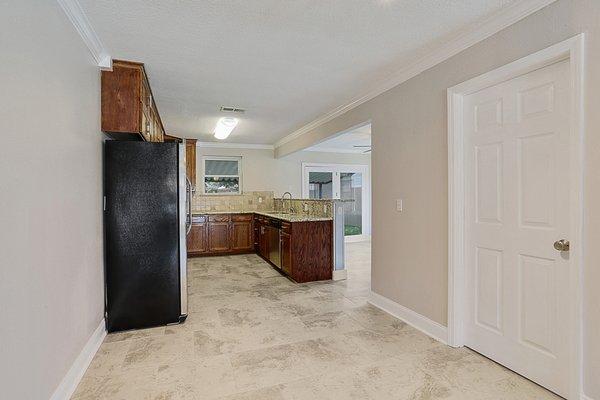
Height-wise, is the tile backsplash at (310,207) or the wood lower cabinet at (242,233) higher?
the tile backsplash at (310,207)

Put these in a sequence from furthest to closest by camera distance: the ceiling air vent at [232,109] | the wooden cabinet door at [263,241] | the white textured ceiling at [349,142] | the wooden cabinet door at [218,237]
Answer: the wooden cabinet door at [218,237], the white textured ceiling at [349,142], the wooden cabinet door at [263,241], the ceiling air vent at [232,109]

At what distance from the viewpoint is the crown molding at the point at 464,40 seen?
2.02m

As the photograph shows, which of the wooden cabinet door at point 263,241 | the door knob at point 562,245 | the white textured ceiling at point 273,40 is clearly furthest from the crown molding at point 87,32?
the wooden cabinet door at point 263,241

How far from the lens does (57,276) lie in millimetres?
1897

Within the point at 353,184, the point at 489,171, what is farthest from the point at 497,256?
the point at 353,184

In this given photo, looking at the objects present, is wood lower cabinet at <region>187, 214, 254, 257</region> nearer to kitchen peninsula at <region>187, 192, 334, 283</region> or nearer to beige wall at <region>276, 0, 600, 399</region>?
kitchen peninsula at <region>187, 192, 334, 283</region>

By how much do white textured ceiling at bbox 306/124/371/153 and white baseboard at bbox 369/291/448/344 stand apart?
2996mm

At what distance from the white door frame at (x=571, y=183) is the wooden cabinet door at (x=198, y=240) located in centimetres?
492

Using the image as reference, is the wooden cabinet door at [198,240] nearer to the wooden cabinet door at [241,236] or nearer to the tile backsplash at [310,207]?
the wooden cabinet door at [241,236]

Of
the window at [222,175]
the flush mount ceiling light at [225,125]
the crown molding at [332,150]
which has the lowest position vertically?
the window at [222,175]

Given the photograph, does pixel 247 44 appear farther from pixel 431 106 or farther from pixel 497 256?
pixel 497 256

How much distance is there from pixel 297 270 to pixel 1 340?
3427 mm

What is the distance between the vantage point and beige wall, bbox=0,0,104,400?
1.41 m

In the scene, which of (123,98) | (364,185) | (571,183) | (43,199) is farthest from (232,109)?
(364,185)
